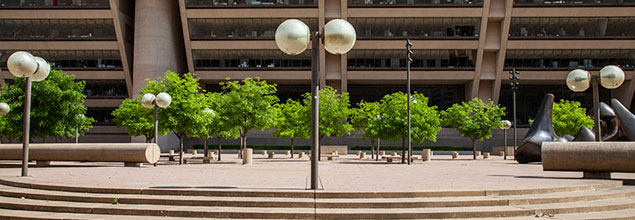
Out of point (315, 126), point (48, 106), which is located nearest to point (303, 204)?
point (315, 126)

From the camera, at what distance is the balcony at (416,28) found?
54219 mm

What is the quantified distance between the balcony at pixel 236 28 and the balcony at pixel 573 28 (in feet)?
75.1

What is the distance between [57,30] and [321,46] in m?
30.8

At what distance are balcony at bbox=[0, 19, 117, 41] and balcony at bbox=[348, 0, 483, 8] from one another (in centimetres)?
2656

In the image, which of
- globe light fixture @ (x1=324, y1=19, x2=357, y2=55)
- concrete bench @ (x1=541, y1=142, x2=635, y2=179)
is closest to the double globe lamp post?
globe light fixture @ (x1=324, y1=19, x2=357, y2=55)

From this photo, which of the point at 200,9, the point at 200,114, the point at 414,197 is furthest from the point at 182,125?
the point at 200,9

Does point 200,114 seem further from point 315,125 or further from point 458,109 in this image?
point 458,109

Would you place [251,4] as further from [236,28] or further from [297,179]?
[297,179]

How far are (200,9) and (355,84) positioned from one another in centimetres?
2093

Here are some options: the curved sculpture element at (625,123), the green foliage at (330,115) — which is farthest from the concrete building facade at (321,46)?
the curved sculpture element at (625,123)

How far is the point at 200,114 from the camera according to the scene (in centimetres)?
2791

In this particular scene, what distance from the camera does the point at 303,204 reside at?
904 cm

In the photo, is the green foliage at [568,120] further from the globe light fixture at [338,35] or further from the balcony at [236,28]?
the globe light fixture at [338,35]

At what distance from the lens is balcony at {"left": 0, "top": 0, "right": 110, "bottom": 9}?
53.2 metres
